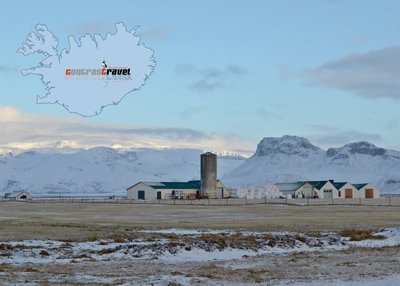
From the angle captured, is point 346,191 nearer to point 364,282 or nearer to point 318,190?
point 318,190

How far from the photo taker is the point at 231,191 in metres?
178

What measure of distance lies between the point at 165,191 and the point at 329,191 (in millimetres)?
38413

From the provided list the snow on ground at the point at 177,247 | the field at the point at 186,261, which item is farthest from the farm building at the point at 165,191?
the snow on ground at the point at 177,247

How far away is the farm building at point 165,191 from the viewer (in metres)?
157

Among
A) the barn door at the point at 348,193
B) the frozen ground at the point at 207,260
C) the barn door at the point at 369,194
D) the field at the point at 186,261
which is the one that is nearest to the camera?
the frozen ground at the point at 207,260

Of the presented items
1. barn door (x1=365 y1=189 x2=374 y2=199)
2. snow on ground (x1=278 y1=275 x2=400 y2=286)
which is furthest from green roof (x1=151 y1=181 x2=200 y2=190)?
snow on ground (x1=278 y1=275 x2=400 y2=286)

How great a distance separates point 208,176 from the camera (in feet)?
537

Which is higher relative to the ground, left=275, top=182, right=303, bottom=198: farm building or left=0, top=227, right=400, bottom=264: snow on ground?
left=275, top=182, right=303, bottom=198: farm building

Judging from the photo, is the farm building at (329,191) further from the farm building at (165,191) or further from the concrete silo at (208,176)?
the concrete silo at (208,176)

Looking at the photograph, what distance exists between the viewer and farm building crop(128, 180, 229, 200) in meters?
157

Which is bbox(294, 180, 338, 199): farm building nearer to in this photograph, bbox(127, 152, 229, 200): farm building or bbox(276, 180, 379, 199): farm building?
bbox(276, 180, 379, 199): farm building

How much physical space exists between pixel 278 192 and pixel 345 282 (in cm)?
15137

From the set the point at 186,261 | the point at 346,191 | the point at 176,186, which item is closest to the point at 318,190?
the point at 346,191

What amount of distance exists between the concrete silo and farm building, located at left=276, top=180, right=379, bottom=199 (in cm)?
1934
